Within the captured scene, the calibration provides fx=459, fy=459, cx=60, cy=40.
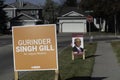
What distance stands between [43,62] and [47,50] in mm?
343

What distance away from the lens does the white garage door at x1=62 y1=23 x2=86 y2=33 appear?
295 ft

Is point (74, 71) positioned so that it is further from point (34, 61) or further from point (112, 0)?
point (112, 0)

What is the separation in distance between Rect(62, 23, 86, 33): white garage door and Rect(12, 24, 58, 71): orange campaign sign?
77.6m

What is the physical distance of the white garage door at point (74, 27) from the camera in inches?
3538

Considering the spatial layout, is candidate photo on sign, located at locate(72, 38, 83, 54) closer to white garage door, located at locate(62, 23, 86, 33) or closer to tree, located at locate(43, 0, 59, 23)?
white garage door, located at locate(62, 23, 86, 33)

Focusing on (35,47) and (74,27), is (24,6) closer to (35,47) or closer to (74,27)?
(74,27)

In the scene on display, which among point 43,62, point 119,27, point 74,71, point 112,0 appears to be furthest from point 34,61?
point 119,27

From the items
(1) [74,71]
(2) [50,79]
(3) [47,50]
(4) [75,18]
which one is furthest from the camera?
(4) [75,18]

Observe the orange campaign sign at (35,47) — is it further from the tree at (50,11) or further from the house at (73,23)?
the tree at (50,11)

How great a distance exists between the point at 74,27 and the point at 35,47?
7769 centimetres

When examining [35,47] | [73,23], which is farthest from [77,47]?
[73,23]

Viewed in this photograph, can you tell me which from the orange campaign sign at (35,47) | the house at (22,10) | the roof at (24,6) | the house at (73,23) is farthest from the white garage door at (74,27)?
the orange campaign sign at (35,47)

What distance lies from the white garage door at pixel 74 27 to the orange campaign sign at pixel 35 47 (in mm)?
77586

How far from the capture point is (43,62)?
484 inches
